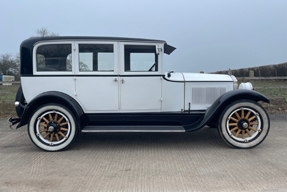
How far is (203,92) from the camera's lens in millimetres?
4164

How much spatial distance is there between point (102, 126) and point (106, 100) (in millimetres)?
468

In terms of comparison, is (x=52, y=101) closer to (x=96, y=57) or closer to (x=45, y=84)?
(x=45, y=84)

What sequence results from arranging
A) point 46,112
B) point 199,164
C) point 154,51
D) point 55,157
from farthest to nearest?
point 154,51
point 46,112
point 55,157
point 199,164

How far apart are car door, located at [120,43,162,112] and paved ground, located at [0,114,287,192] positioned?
2.48 feet

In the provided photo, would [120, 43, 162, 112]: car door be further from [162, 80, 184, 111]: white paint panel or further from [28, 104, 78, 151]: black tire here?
[28, 104, 78, 151]: black tire

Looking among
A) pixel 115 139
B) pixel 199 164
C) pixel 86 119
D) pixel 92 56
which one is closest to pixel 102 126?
pixel 86 119

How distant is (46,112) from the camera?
12.2 feet

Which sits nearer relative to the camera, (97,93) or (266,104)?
(97,93)

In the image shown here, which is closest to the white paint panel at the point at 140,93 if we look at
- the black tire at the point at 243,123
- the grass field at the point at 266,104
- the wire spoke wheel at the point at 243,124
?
the black tire at the point at 243,123

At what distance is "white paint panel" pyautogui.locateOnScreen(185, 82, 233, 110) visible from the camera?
4105 millimetres

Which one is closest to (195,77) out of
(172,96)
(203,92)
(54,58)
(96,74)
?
(203,92)

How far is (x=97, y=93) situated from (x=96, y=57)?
24.9 inches

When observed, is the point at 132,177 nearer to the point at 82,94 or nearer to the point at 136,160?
the point at 136,160

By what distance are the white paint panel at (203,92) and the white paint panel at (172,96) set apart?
0.12 m
